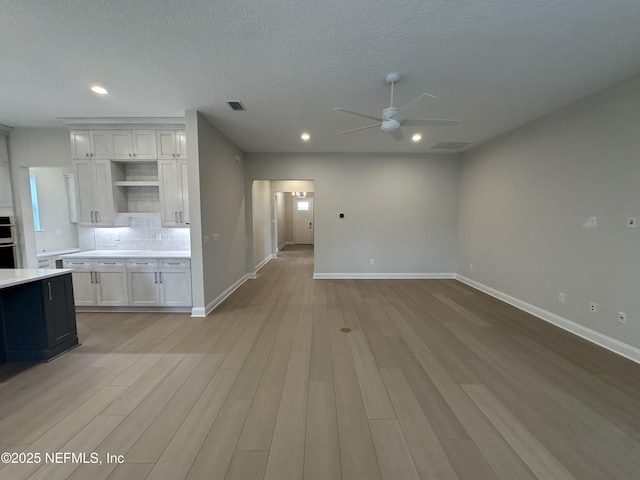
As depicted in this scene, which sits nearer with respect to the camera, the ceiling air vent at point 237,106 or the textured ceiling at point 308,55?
the textured ceiling at point 308,55

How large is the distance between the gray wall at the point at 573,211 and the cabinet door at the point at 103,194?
667 centimetres

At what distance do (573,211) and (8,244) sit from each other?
28.2ft

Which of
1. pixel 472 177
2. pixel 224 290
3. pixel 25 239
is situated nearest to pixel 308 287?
pixel 224 290

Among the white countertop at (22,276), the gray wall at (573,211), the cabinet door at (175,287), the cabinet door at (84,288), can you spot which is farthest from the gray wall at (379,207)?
the white countertop at (22,276)

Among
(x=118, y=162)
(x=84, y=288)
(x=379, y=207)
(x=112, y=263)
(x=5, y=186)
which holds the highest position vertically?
(x=118, y=162)

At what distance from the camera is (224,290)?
450 cm

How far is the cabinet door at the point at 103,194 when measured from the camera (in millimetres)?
3895

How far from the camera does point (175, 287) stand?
3.75 metres

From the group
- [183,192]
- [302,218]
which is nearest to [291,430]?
[183,192]

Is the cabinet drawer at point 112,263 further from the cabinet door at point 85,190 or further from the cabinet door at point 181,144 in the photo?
the cabinet door at point 181,144

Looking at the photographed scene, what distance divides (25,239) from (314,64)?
5.66 m

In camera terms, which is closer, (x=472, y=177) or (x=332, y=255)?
(x=472, y=177)

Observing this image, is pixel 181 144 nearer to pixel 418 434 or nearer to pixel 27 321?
pixel 27 321

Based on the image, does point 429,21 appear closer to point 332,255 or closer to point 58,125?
point 332,255
